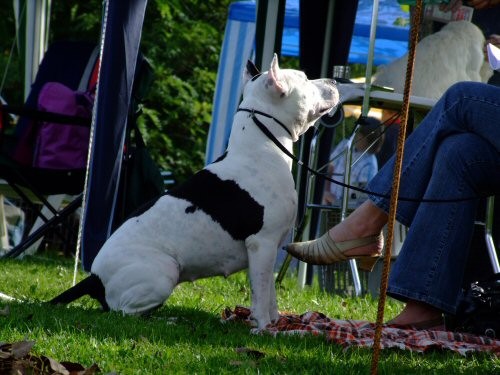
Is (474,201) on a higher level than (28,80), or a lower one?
higher

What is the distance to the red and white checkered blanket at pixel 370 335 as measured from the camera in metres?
3.68

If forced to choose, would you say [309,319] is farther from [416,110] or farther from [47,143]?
[47,143]

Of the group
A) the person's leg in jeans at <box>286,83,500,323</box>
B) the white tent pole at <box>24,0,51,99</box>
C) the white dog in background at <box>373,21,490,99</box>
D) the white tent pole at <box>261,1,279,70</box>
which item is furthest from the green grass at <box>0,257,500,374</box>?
the white tent pole at <box>24,0,51,99</box>

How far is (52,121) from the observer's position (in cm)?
710

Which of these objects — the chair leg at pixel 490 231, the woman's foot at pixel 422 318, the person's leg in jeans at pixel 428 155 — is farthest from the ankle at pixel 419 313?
the chair leg at pixel 490 231

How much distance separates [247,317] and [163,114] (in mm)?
9705

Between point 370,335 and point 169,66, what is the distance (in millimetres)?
10929

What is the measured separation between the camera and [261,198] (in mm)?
4336

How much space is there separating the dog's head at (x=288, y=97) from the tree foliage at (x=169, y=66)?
→ 27.2 feet

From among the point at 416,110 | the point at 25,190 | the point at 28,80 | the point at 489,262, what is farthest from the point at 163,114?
the point at 489,262

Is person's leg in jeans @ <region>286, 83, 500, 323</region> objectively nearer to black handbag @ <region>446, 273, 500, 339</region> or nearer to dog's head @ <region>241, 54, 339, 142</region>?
black handbag @ <region>446, 273, 500, 339</region>

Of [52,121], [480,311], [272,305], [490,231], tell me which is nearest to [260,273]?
[272,305]

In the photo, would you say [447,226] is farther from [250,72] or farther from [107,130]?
[107,130]

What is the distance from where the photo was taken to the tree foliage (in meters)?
13.3
